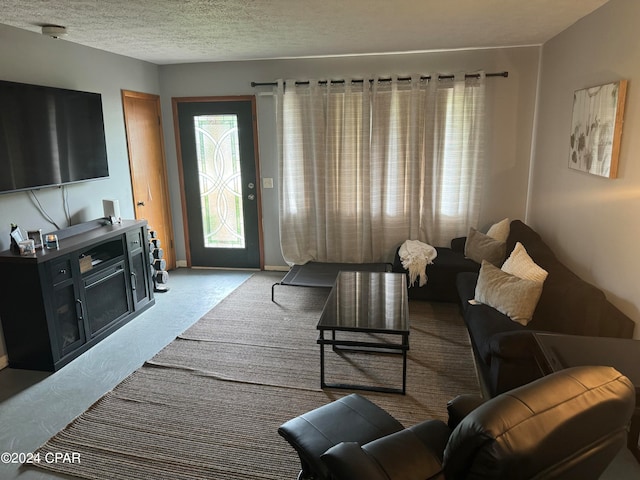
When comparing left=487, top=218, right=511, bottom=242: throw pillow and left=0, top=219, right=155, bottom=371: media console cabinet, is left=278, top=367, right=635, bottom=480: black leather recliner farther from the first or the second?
left=487, top=218, right=511, bottom=242: throw pillow

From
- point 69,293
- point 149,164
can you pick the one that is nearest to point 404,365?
point 69,293

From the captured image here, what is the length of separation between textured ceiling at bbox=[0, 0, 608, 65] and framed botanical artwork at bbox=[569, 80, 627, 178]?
634mm

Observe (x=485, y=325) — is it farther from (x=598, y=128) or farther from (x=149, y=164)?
(x=149, y=164)

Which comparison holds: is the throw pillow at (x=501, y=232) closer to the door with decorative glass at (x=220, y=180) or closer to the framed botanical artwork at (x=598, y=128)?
the framed botanical artwork at (x=598, y=128)

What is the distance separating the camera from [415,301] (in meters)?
4.47

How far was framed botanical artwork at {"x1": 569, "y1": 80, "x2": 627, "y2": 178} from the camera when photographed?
262 cm

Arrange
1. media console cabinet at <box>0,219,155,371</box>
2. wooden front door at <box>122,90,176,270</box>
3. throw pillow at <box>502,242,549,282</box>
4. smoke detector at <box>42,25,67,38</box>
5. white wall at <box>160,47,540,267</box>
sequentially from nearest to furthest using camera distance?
throw pillow at <box>502,242,549,282</box>
media console cabinet at <box>0,219,155,371</box>
smoke detector at <box>42,25,67,38</box>
white wall at <box>160,47,540,267</box>
wooden front door at <box>122,90,176,270</box>

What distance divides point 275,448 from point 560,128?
343 centimetres

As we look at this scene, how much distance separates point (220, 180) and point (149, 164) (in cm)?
84

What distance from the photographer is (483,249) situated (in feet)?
13.9

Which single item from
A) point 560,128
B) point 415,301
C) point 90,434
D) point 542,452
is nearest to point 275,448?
point 90,434

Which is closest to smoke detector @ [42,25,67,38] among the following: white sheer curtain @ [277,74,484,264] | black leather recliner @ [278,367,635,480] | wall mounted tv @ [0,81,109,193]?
wall mounted tv @ [0,81,109,193]

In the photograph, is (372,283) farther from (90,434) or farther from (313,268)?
(90,434)

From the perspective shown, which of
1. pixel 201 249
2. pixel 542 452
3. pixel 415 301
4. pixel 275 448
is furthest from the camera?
pixel 201 249
